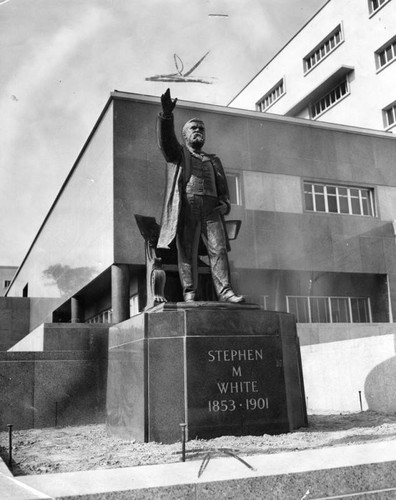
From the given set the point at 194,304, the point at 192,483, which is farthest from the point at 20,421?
the point at 192,483

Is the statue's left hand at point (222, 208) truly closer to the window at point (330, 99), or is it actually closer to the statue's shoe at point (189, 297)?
the statue's shoe at point (189, 297)

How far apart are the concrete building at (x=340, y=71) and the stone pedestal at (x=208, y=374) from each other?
20688mm

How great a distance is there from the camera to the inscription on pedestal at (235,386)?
650 centimetres

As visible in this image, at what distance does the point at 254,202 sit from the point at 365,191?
4.81 m

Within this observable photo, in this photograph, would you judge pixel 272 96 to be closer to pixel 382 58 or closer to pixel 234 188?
pixel 382 58

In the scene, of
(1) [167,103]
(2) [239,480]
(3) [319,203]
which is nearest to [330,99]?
(3) [319,203]

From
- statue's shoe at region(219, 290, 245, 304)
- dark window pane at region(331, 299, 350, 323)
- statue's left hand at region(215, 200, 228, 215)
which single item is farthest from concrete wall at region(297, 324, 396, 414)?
dark window pane at region(331, 299, 350, 323)

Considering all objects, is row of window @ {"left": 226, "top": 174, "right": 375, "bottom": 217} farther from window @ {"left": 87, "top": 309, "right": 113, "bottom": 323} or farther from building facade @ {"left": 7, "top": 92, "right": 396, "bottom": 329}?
window @ {"left": 87, "top": 309, "right": 113, "bottom": 323}

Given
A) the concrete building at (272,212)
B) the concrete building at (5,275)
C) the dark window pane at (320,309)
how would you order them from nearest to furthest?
the concrete building at (272,212), the dark window pane at (320,309), the concrete building at (5,275)

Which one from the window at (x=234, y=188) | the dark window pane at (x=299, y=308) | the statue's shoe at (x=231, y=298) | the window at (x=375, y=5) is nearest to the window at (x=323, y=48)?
the window at (x=375, y=5)

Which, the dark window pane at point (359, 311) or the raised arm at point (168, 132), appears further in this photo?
the dark window pane at point (359, 311)

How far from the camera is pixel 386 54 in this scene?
28453mm

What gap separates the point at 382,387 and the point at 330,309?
11.8m

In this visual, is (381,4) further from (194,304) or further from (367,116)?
(194,304)
